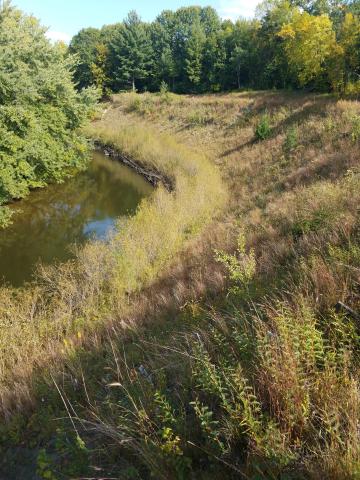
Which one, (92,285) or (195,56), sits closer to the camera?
(92,285)

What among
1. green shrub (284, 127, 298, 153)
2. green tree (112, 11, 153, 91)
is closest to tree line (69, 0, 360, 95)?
green tree (112, 11, 153, 91)

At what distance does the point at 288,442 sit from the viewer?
2.31m

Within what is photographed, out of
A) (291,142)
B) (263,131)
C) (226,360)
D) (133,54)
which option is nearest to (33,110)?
(291,142)

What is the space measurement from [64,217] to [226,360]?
1494 centimetres

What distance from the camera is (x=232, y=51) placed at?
43.2 meters

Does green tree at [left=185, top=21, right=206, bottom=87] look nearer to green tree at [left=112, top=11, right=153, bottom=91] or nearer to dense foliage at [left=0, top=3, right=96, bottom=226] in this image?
green tree at [left=112, top=11, right=153, bottom=91]

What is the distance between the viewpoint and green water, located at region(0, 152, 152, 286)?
12.6 metres

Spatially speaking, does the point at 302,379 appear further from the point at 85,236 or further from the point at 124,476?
the point at 85,236

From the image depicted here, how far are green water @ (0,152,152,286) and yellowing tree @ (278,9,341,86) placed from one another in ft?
55.5

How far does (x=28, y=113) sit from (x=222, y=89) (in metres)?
37.3

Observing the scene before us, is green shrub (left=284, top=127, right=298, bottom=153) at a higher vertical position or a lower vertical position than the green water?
higher

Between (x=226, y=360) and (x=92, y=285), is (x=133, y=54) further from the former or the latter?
(x=226, y=360)

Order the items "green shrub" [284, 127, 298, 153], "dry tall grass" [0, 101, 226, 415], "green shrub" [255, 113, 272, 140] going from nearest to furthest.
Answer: "dry tall grass" [0, 101, 226, 415]
"green shrub" [284, 127, 298, 153]
"green shrub" [255, 113, 272, 140]

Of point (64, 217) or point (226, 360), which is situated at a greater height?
point (64, 217)
